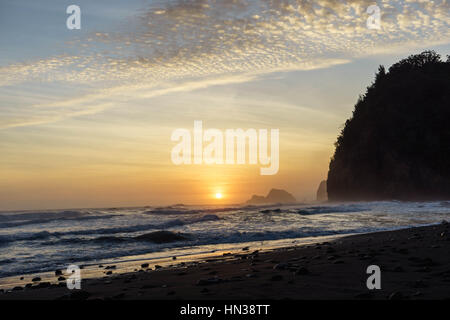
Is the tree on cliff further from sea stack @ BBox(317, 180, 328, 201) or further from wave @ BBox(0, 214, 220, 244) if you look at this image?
sea stack @ BBox(317, 180, 328, 201)

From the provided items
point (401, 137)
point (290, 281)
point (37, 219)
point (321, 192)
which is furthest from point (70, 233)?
point (321, 192)

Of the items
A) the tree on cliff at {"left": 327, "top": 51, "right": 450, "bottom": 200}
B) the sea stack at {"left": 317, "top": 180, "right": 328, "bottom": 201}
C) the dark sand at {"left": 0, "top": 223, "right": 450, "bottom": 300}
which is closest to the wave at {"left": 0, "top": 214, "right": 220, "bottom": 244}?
the dark sand at {"left": 0, "top": 223, "right": 450, "bottom": 300}

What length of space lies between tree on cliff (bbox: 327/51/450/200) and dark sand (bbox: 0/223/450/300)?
2043 inches

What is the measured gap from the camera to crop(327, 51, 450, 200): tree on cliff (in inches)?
2283

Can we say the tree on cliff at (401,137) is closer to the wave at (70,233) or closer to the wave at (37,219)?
the wave at (37,219)

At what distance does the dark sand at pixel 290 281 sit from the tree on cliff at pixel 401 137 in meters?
51.9

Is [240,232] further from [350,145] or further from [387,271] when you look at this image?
[350,145]

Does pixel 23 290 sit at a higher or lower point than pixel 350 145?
lower

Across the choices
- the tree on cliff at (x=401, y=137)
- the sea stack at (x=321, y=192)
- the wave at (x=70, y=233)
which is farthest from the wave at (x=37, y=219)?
the sea stack at (x=321, y=192)

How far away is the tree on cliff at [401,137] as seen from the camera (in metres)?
58.0

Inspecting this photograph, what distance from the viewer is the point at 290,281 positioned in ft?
24.7
